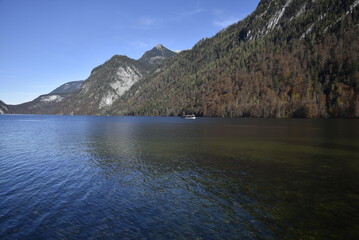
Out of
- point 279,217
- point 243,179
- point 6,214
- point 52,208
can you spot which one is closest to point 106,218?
point 52,208

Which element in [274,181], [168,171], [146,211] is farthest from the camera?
[168,171]

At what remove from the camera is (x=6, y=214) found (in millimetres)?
15109

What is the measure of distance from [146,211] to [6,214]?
385 inches

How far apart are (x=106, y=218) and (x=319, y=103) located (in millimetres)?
207280

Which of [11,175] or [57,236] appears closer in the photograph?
[57,236]

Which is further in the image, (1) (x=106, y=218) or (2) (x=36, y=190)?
(2) (x=36, y=190)

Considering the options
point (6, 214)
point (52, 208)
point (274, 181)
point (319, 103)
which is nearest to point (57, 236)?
point (52, 208)

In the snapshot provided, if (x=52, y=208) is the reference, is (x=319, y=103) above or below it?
above

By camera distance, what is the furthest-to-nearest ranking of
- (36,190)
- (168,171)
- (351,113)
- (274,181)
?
(351,113) → (168,171) → (274,181) → (36,190)

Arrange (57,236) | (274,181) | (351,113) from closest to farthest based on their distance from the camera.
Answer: (57,236), (274,181), (351,113)

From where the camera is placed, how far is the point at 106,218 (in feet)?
48.2

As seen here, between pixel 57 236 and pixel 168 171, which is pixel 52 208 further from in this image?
pixel 168 171

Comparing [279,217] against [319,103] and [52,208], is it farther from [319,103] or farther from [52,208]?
[319,103]

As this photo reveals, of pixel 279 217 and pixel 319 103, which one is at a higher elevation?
pixel 319 103
